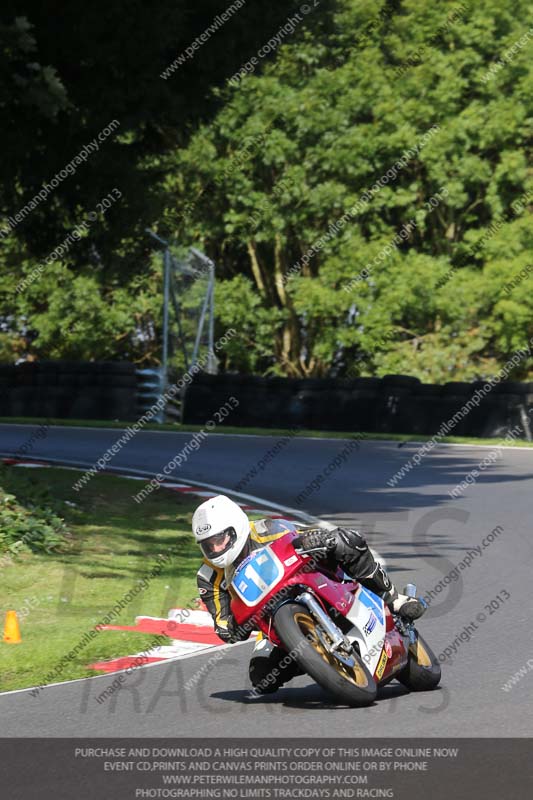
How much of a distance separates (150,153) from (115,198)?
2.80ft

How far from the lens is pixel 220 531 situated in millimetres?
6824

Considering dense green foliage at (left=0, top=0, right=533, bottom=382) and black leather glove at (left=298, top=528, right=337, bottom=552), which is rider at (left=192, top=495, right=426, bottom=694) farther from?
dense green foliage at (left=0, top=0, right=533, bottom=382)

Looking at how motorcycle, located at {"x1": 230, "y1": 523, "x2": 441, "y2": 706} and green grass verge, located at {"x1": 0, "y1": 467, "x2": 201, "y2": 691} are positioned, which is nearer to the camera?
motorcycle, located at {"x1": 230, "y1": 523, "x2": 441, "y2": 706}

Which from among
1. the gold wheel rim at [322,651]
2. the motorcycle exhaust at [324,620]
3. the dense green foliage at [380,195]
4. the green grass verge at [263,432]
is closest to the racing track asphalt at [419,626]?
the gold wheel rim at [322,651]

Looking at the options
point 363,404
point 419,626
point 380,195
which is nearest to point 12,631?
point 419,626

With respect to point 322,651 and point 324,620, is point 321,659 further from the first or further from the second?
point 324,620

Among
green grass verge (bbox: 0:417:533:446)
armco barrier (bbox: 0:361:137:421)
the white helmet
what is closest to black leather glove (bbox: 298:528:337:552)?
the white helmet

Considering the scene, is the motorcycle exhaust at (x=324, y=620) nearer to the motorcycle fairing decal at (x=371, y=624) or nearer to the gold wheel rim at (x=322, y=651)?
the gold wheel rim at (x=322, y=651)

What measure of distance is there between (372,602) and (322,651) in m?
0.56

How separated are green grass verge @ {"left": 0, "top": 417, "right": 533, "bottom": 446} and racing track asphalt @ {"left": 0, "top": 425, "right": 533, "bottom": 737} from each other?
3674 mm

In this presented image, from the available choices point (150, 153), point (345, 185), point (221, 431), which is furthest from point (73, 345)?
point (150, 153)

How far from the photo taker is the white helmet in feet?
22.4

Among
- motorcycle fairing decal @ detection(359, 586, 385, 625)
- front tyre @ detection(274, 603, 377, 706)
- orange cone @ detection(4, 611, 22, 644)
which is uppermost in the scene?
motorcycle fairing decal @ detection(359, 586, 385, 625)
